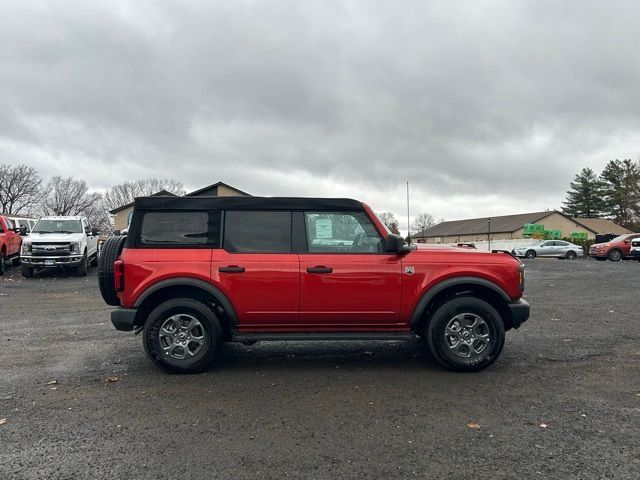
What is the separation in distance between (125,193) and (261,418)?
89.0m

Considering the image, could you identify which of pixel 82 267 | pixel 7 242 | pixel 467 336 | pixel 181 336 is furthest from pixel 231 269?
pixel 7 242

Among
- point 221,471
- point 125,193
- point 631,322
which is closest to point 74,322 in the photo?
point 221,471

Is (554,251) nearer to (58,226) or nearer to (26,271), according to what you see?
(58,226)

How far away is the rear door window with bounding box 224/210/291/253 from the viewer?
5.16 m

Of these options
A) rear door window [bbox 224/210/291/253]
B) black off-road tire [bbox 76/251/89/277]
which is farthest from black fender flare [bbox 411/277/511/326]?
black off-road tire [bbox 76/251/89/277]

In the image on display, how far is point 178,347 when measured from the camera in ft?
16.5

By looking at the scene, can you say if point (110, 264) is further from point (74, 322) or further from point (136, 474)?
point (74, 322)

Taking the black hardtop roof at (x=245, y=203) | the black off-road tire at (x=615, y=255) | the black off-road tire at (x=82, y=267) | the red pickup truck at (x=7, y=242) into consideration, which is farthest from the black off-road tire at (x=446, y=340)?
the black off-road tire at (x=615, y=255)

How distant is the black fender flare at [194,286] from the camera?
496 cm

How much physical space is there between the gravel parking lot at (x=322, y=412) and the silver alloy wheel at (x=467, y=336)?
0.26m

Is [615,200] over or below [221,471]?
over

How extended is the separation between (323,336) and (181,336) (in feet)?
5.05

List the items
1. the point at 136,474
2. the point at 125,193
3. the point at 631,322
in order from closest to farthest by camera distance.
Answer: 1. the point at 136,474
2. the point at 631,322
3. the point at 125,193

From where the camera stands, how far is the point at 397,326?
5.18 m
